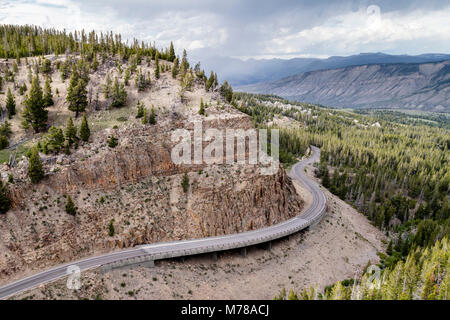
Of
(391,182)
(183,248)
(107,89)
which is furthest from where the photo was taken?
(391,182)

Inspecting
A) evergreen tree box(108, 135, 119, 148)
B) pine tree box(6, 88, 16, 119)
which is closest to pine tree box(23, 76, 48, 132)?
pine tree box(6, 88, 16, 119)

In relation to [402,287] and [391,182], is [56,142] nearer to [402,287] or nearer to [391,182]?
[402,287]

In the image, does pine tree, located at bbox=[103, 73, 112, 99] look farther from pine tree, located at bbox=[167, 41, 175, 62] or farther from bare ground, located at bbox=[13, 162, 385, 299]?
bare ground, located at bbox=[13, 162, 385, 299]

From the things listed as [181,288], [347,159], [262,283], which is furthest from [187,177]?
[347,159]

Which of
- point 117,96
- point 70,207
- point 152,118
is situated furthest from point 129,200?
point 117,96

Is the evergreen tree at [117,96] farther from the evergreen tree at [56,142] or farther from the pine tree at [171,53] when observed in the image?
the pine tree at [171,53]
